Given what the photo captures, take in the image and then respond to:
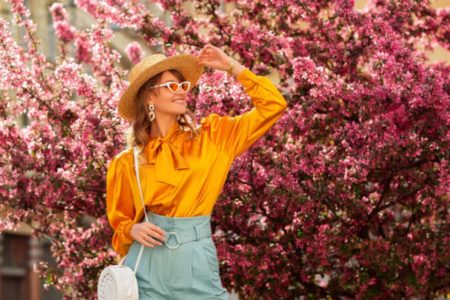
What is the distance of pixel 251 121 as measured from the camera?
5.55 m

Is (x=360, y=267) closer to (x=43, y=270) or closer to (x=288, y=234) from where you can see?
→ (x=288, y=234)

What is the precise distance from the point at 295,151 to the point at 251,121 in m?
2.80

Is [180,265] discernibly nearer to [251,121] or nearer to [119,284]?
[119,284]

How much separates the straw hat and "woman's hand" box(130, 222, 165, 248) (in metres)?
0.67

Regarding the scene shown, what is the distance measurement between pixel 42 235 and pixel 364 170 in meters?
2.95

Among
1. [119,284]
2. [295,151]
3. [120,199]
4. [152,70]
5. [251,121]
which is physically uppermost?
[295,151]

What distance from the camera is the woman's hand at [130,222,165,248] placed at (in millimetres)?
5297

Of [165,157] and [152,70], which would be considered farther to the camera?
[152,70]

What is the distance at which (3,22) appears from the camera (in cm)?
866

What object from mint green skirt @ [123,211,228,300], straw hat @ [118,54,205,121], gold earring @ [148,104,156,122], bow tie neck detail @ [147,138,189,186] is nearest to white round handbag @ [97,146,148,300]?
mint green skirt @ [123,211,228,300]

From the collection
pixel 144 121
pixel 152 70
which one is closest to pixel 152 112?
pixel 144 121

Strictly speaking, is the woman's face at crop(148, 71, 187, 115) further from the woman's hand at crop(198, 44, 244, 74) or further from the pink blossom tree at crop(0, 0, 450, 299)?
the pink blossom tree at crop(0, 0, 450, 299)

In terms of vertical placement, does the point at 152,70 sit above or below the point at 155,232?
above

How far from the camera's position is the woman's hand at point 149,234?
5.30 m
